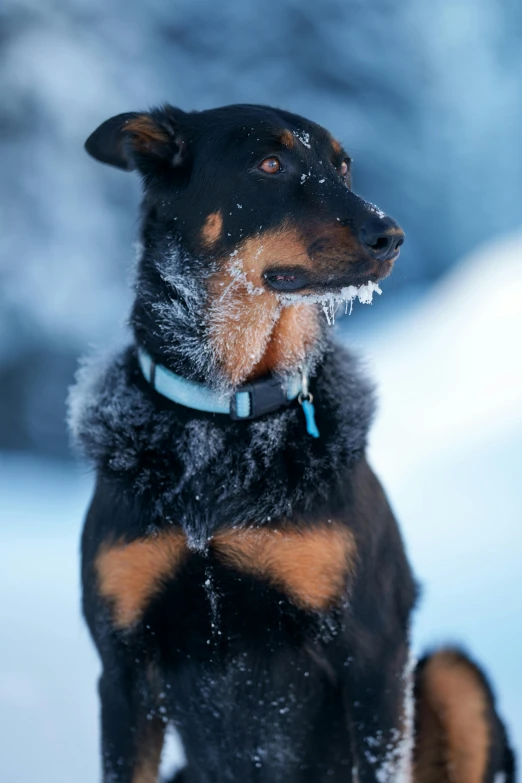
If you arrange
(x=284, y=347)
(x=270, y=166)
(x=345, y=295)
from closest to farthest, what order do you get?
(x=345, y=295)
(x=270, y=166)
(x=284, y=347)

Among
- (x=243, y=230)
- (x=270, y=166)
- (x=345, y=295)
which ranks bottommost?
(x=345, y=295)

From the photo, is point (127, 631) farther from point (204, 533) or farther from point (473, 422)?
point (473, 422)

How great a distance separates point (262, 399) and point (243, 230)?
52cm

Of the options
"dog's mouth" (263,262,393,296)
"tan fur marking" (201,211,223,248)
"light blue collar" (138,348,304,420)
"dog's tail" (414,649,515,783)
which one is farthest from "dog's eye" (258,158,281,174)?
"dog's tail" (414,649,515,783)

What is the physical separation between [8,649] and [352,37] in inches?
203

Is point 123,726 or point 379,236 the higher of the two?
point 379,236

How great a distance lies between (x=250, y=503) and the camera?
252cm

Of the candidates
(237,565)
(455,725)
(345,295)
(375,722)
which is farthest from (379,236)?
(455,725)

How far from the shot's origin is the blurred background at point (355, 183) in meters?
6.31

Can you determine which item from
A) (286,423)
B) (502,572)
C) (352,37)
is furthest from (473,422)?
(286,423)

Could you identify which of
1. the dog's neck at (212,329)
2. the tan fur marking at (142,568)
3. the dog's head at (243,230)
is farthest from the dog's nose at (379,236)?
the tan fur marking at (142,568)

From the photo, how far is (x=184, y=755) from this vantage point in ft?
9.33

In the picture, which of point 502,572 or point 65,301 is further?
point 65,301

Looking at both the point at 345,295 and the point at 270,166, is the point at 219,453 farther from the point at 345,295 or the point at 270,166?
the point at 270,166
